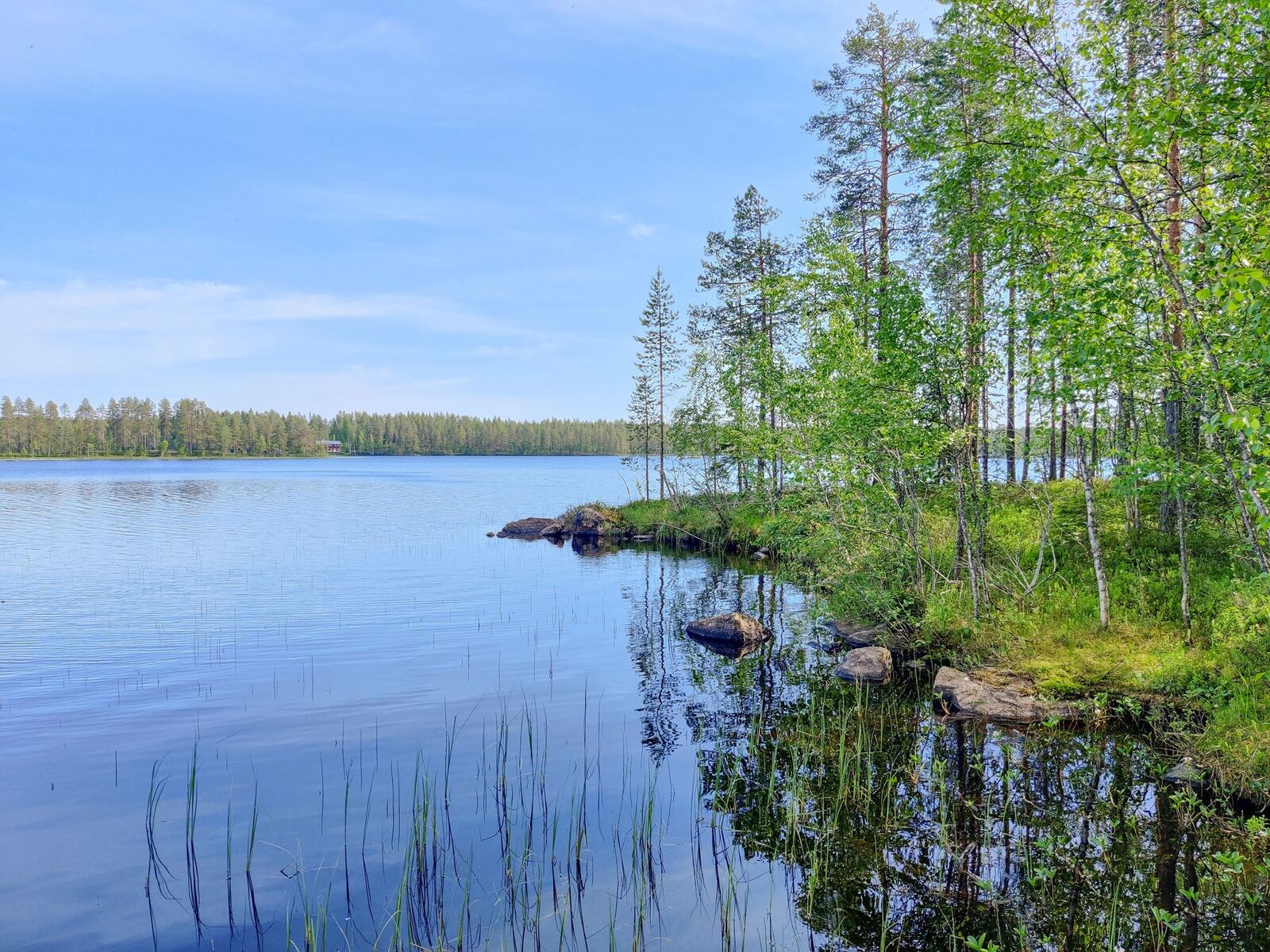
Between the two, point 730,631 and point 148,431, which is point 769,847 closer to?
point 730,631

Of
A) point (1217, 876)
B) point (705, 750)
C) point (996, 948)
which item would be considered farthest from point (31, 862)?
point (1217, 876)

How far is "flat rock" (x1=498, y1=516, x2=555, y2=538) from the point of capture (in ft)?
137

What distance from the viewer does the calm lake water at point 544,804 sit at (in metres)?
6.74

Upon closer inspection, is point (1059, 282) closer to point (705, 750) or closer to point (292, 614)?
point (705, 750)

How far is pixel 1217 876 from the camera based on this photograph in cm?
703

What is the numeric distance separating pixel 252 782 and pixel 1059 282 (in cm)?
1266

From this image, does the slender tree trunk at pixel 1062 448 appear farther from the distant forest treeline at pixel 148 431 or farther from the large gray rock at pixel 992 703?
the distant forest treeline at pixel 148 431

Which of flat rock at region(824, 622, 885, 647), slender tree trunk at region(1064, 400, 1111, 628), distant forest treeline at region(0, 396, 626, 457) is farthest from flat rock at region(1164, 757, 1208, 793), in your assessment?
distant forest treeline at region(0, 396, 626, 457)

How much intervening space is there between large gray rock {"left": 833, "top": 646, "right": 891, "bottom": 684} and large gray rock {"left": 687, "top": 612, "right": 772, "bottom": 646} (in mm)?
2959

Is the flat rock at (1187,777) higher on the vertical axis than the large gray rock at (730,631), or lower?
higher

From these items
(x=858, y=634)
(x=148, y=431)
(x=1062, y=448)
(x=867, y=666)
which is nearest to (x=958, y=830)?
(x=867, y=666)

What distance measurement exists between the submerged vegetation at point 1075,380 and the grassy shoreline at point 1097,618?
0.05 metres

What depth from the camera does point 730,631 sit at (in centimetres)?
1767

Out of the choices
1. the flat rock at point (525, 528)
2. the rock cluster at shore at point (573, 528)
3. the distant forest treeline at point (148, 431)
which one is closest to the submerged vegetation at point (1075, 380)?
the rock cluster at shore at point (573, 528)
